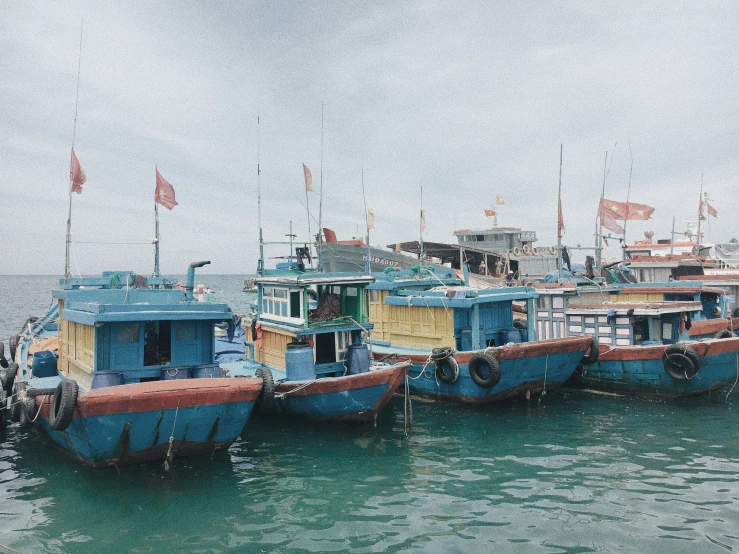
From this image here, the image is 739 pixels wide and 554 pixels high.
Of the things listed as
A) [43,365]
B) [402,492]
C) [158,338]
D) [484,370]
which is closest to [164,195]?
[43,365]

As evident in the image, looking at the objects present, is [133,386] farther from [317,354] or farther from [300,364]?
[317,354]

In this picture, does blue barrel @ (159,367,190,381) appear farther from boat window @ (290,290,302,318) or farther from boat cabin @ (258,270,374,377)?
boat window @ (290,290,302,318)

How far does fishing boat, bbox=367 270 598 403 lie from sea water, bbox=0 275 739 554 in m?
1.57

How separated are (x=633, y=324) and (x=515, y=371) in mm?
5073

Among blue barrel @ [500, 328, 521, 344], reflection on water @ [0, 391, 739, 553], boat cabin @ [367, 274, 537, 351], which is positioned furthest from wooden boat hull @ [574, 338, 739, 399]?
blue barrel @ [500, 328, 521, 344]

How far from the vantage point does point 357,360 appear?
1396 cm

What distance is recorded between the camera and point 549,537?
7871 millimetres

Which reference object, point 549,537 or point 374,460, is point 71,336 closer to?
point 374,460

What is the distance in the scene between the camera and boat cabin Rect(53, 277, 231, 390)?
A: 10.7 metres

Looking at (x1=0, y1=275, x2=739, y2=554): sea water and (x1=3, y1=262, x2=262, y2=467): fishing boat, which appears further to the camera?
(x1=3, y1=262, x2=262, y2=467): fishing boat

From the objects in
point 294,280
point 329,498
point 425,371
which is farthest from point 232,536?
point 425,371

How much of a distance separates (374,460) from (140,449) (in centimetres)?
453

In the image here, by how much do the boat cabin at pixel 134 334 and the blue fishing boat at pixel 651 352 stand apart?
466 inches

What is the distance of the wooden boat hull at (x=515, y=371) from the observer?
14.7m
